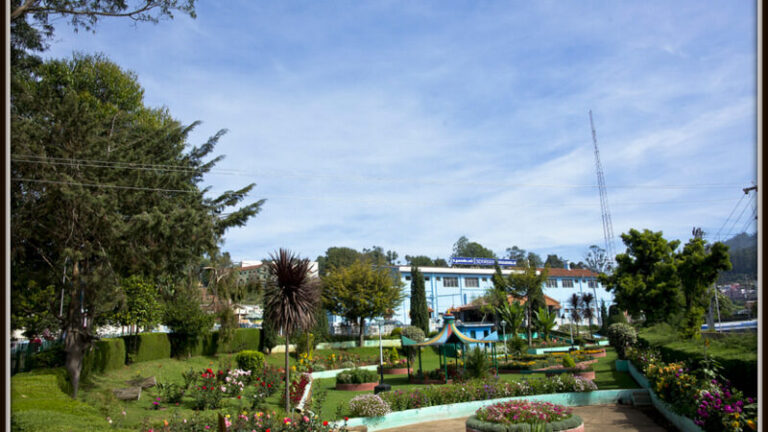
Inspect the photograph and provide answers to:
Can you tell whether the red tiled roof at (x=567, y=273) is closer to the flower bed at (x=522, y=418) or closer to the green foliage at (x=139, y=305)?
the green foliage at (x=139, y=305)

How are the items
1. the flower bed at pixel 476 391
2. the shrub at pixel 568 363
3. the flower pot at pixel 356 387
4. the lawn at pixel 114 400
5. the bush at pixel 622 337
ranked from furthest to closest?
the bush at pixel 622 337, the shrub at pixel 568 363, the flower pot at pixel 356 387, the flower bed at pixel 476 391, the lawn at pixel 114 400

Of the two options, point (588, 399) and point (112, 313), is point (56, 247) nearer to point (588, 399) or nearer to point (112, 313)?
point (112, 313)

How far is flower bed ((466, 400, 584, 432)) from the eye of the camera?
1126 centimetres

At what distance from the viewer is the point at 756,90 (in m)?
3.14

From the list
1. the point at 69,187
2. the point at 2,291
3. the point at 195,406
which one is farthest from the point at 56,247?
the point at 2,291

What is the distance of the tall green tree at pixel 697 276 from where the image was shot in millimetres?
17766

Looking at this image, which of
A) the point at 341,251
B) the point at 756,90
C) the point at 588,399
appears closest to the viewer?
the point at 756,90

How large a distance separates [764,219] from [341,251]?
329ft

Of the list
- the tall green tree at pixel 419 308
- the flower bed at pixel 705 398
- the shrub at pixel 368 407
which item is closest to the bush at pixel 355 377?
the shrub at pixel 368 407

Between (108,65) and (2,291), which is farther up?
(108,65)

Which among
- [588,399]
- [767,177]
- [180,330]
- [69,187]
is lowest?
[588,399]

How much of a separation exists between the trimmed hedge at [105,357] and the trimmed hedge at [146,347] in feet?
5.59

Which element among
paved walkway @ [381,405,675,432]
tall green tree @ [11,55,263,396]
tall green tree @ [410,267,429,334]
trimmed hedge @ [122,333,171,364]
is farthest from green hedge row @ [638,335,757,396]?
tall green tree @ [410,267,429,334]

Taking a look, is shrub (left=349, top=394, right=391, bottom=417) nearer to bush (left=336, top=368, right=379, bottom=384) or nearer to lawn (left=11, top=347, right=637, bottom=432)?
lawn (left=11, top=347, right=637, bottom=432)
